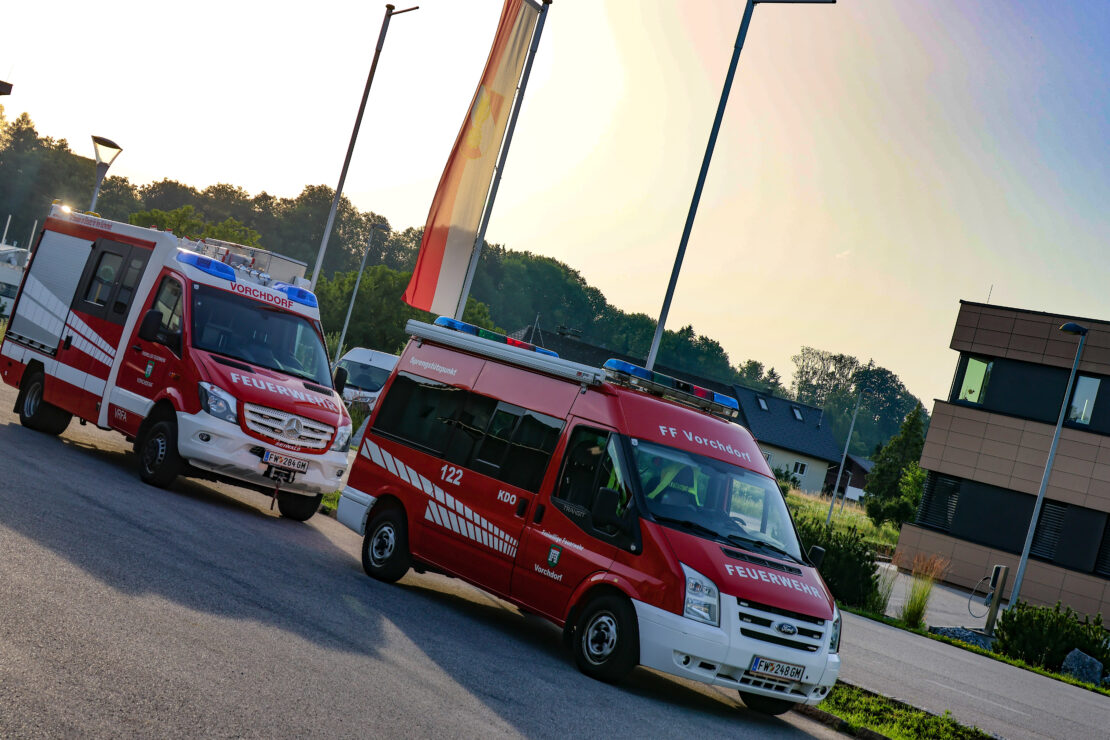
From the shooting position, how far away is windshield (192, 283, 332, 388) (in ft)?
46.3

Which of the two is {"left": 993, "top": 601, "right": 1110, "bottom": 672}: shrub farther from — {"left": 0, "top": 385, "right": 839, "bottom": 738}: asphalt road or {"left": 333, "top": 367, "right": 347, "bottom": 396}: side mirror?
{"left": 333, "top": 367, "right": 347, "bottom": 396}: side mirror

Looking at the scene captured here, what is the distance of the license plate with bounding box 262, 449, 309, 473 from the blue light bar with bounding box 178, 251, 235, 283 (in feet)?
9.07

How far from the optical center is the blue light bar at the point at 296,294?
15250 mm

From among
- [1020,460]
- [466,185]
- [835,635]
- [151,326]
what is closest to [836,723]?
[835,635]

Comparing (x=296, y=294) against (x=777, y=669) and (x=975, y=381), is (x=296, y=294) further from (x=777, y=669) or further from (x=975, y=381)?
(x=975, y=381)

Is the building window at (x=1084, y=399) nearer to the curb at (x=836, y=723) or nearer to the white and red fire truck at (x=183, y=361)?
the white and red fire truck at (x=183, y=361)

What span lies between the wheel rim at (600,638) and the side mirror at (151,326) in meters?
7.58

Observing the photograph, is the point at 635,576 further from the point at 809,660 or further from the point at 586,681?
the point at 809,660

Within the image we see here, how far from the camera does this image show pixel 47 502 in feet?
34.6

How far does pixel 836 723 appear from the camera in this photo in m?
9.98

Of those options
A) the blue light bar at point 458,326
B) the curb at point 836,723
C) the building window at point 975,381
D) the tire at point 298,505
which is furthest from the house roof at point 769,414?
the curb at point 836,723

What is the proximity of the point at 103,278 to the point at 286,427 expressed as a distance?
424cm

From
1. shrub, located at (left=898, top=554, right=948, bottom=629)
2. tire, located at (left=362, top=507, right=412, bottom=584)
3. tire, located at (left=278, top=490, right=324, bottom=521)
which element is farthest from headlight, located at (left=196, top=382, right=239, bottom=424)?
shrub, located at (left=898, top=554, right=948, bottom=629)

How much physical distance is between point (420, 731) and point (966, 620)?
80.3 ft
